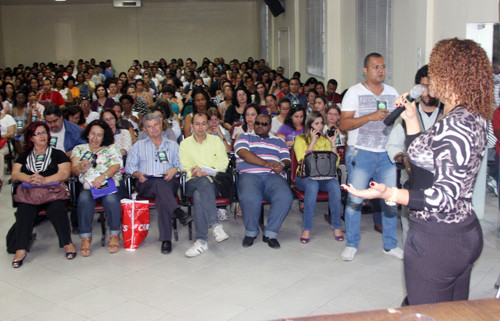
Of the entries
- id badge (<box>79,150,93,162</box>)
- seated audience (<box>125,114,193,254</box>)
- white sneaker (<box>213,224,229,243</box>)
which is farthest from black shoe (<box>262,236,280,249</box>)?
id badge (<box>79,150,93,162</box>)

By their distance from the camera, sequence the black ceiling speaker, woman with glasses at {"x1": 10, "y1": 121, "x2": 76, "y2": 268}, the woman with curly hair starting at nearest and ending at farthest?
the woman with curly hair, woman with glasses at {"x1": 10, "y1": 121, "x2": 76, "y2": 268}, the black ceiling speaker

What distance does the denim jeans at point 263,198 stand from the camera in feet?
16.5

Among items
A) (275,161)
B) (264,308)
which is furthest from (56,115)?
(264,308)

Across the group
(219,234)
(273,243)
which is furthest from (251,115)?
(273,243)

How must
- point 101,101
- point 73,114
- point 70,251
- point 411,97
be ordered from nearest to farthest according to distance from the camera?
point 411,97
point 70,251
point 73,114
point 101,101

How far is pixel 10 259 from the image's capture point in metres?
4.80

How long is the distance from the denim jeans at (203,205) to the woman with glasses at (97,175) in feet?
2.37

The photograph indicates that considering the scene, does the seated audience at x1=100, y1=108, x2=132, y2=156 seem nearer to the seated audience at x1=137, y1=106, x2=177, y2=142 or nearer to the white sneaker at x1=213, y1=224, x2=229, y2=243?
the seated audience at x1=137, y1=106, x2=177, y2=142

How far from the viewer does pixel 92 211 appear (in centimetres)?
500

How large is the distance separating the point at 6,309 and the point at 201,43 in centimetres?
1984

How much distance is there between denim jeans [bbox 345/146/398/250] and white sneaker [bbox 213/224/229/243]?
3.81 ft

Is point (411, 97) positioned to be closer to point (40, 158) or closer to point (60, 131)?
point (40, 158)

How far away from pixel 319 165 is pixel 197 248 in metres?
1.36

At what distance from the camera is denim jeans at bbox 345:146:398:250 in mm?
4355
